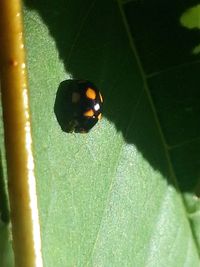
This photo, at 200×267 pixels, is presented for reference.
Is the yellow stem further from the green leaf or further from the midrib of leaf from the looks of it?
the midrib of leaf

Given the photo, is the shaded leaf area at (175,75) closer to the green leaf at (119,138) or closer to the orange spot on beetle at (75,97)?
the green leaf at (119,138)

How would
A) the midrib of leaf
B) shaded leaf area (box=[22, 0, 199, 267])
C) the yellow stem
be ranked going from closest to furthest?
the yellow stem < shaded leaf area (box=[22, 0, 199, 267]) < the midrib of leaf

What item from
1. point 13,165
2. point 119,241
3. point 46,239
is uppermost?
point 13,165

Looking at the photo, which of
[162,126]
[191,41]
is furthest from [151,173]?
[191,41]

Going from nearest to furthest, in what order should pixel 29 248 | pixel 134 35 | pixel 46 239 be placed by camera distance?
pixel 29 248 < pixel 46 239 < pixel 134 35

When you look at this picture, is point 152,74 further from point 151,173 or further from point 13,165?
point 13,165

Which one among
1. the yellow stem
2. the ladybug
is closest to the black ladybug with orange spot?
the ladybug

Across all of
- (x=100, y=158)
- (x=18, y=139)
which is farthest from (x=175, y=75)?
(x=18, y=139)
